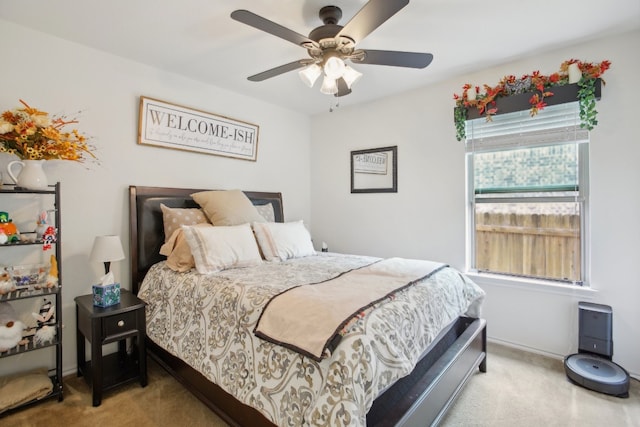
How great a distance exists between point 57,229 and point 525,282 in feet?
12.1

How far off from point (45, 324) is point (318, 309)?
6.34ft

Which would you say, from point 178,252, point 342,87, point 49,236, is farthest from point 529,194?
point 49,236

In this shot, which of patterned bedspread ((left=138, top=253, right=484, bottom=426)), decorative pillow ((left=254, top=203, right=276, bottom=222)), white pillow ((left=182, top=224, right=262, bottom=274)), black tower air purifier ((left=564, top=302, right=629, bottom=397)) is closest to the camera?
patterned bedspread ((left=138, top=253, right=484, bottom=426))

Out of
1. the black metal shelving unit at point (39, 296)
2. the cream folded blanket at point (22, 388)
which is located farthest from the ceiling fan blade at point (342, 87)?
the cream folded blanket at point (22, 388)

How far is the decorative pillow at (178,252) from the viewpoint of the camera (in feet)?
7.60

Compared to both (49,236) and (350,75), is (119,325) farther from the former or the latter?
(350,75)

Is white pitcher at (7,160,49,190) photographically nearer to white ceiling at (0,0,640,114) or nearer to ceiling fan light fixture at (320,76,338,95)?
white ceiling at (0,0,640,114)

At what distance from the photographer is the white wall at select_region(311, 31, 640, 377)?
234 cm

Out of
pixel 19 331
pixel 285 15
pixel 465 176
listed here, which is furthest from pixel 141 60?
pixel 465 176

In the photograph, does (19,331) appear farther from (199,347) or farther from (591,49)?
(591,49)

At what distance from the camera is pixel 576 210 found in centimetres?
257

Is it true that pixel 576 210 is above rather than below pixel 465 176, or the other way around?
below

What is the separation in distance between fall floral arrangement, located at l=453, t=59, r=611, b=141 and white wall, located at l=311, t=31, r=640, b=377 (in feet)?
0.37

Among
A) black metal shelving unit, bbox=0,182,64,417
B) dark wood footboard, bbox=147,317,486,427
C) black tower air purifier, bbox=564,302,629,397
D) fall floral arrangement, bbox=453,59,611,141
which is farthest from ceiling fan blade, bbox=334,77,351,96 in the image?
black tower air purifier, bbox=564,302,629,397
